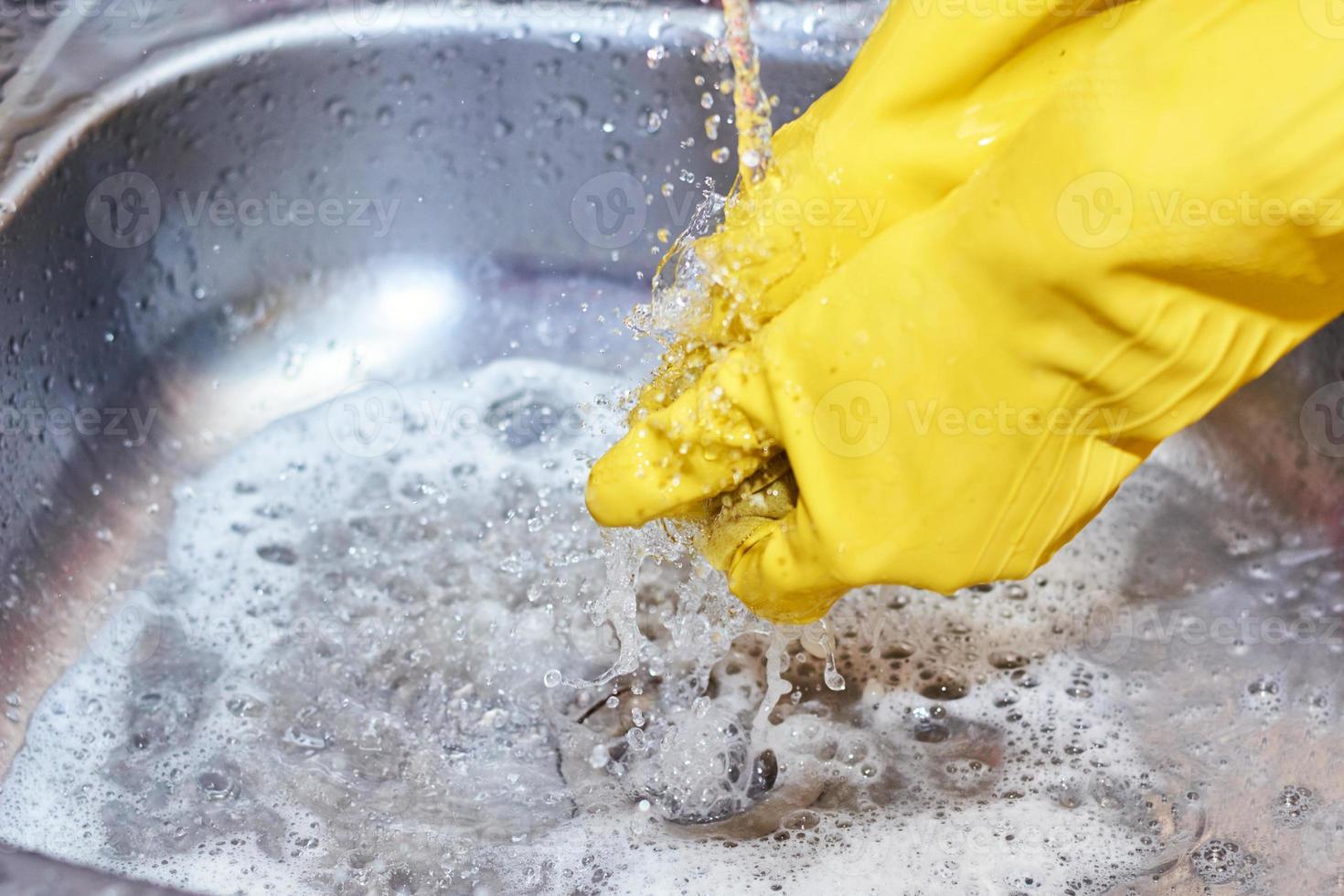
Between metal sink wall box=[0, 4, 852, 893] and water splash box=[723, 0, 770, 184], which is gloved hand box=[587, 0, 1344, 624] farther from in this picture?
metal sink wall box=[0, 4, 852, 893]

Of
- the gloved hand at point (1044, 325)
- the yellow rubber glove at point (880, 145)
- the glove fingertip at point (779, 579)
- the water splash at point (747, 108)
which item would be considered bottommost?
the glove fingertip at point (779, 579)

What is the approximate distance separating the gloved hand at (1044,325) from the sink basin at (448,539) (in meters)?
0.25

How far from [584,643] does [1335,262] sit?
20.6 inches

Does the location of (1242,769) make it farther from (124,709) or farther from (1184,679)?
(124,709)

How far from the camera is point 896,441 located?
19.4 inches

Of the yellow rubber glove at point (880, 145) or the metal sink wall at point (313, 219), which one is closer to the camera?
the yellow rubber glove at point (880, 145)

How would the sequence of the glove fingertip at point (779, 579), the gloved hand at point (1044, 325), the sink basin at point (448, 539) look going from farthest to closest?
the sink basin at point (448, 539)
the glove fingertip at point (779, 579)
the gloved hand at point (1044, 325)

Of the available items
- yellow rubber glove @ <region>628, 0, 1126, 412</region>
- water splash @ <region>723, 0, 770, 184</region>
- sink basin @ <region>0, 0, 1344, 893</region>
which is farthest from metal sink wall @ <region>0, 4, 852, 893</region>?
yellow rubber glove @ <region>628, 0, 1126, 412</region>

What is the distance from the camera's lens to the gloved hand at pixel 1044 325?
424 mm

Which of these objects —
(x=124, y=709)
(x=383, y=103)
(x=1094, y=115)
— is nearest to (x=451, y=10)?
(x=383, y=103)

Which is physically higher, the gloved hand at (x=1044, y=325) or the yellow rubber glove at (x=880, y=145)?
the yellow rubber glove at (x=880, y=145)

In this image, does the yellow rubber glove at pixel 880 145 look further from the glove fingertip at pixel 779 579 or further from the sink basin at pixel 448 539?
the sink basin at pixel 448 539

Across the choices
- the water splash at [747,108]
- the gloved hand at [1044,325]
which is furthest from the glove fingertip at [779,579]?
the water splash at [747,108]

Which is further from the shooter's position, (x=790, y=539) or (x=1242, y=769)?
(x=1242, y=769)
